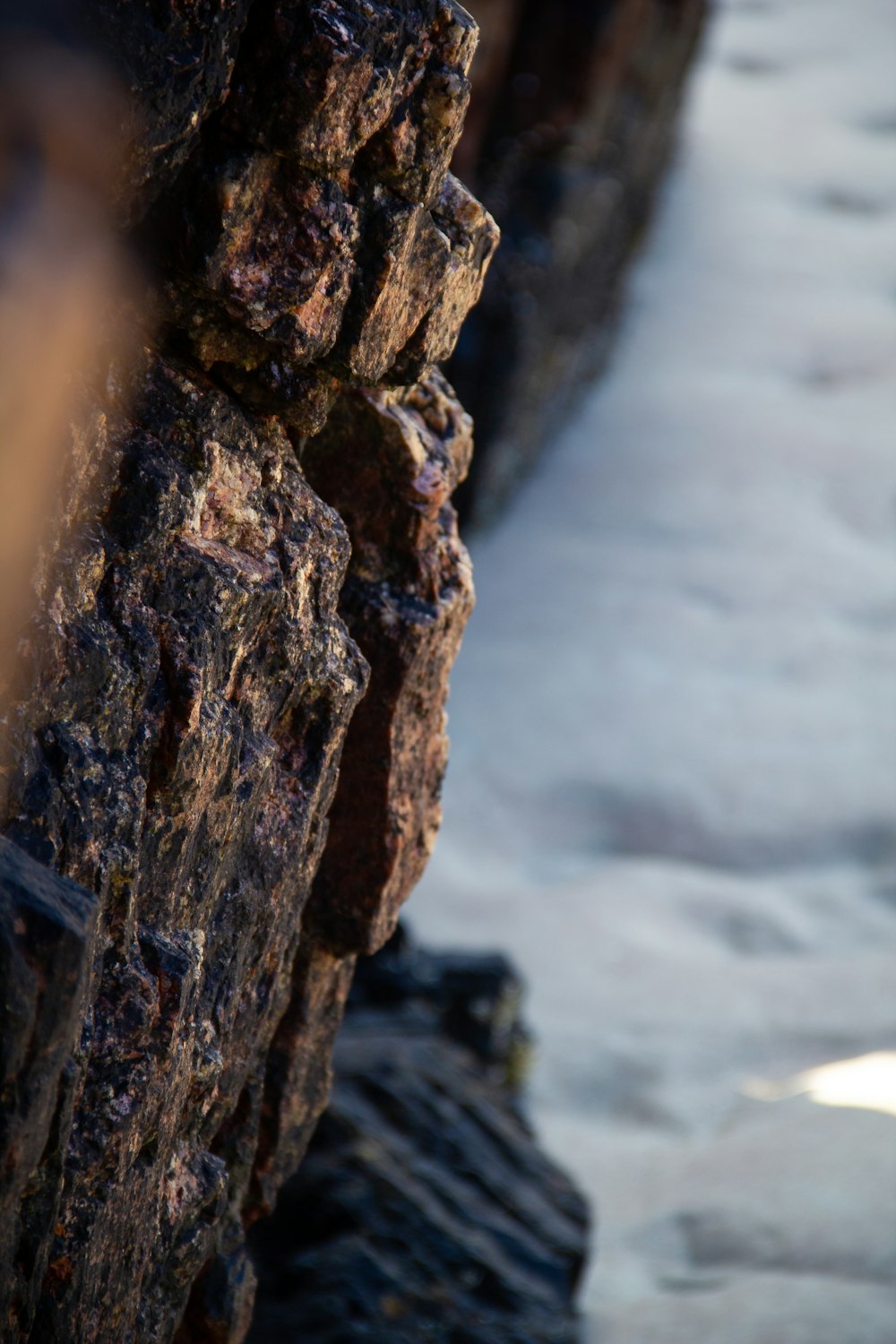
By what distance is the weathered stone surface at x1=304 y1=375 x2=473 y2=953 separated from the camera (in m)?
1.68

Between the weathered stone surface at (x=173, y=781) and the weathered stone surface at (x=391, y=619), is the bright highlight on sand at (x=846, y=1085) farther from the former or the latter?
the weathered stone surface at (x=173, y=781)

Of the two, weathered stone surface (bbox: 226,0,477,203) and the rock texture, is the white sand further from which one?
weathered stone surface (bbox: 226,0,477,203)

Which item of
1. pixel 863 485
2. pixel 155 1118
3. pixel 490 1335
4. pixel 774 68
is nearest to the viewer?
pixel 155 1118

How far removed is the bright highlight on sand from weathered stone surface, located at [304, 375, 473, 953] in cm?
207

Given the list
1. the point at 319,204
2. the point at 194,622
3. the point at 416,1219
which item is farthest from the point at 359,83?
the point at 416,1219

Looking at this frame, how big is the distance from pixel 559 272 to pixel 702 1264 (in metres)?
5.50

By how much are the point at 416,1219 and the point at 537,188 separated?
18.8 ft

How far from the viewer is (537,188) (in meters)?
7.02

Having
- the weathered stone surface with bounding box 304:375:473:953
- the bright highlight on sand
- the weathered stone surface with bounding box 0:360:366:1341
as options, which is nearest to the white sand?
the bright highlight on sand

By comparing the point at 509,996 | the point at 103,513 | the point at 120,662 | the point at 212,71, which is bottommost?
the point at 120,662

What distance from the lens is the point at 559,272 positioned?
23.5ft

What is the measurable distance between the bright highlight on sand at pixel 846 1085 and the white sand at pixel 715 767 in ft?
0.05

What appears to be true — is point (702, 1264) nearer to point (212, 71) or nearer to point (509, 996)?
point (509, 996)

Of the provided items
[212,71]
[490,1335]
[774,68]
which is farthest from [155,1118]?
[774,68]
